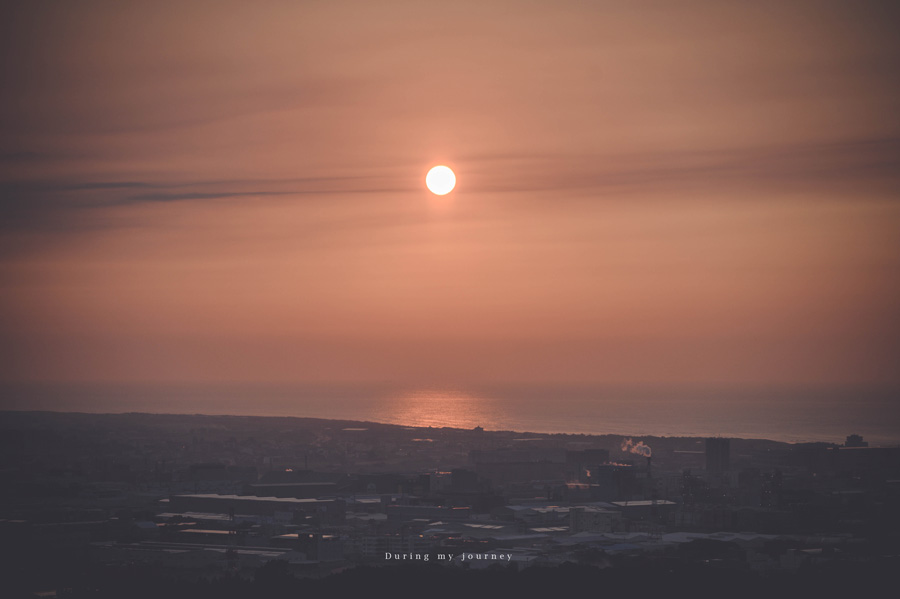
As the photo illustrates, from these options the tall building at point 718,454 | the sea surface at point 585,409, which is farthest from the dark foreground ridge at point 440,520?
the sea surface at point 585,409

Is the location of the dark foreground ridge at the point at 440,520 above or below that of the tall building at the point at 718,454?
below

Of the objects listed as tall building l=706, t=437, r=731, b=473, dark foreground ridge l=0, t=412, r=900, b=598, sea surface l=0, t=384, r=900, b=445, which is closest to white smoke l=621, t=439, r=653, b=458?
dark foreground ridge l=0, t=412, r=900, b=598

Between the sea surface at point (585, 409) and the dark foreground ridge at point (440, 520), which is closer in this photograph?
the dark foreground ridge at point (440, 520)

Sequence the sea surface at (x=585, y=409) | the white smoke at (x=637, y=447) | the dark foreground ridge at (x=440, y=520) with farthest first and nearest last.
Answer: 1. the sea surface at (x=585, y=409)
2. the white smoke at (x=637, y=447)
3. the dark foreground ridge at (x=440, y=520)

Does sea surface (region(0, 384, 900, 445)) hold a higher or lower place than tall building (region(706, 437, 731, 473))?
higher

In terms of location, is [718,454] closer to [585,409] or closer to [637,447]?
[637,447]

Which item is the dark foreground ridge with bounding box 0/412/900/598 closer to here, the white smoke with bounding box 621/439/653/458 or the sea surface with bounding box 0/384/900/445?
the white smoke with bounding box 621/439/653/458

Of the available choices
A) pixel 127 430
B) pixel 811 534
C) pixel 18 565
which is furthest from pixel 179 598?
pixel 127 430

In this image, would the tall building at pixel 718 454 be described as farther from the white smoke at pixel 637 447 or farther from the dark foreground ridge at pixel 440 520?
the white smoke at pixel 637 447

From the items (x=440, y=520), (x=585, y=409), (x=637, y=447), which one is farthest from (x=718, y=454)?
(x=585, y=409)
